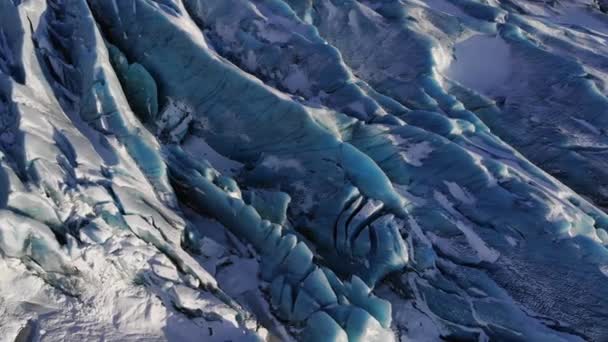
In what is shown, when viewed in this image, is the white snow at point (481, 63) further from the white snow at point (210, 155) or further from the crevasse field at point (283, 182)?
the white snow at point (210, 155)

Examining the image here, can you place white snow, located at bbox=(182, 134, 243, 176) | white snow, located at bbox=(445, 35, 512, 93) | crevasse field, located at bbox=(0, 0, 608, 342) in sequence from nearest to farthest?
crevasse field, located at bbox=(0, 0, 608, 342), white snow, located at bbox=(182, 134, 243, 176), white snow, located at bbox=(445, 35, 512, 93)

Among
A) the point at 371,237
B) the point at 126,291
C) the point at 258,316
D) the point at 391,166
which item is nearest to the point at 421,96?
the point at 391,166

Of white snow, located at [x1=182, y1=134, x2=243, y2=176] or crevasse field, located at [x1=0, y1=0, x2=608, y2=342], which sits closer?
crevasse field, located at [x1=0, y1=0, x2=608, y2=342]

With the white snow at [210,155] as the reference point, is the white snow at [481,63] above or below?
above

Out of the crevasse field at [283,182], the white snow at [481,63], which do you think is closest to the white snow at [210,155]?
the crevasse field at [283,182]

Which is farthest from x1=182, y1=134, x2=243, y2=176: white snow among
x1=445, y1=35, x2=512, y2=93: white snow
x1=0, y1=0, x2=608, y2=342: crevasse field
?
x1=445, y1=35, x2=512, y2=93: white snow

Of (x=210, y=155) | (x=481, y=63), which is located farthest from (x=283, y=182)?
(x=481, y=63)

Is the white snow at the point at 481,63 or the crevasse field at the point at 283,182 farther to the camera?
the white snow at the point at 481,63

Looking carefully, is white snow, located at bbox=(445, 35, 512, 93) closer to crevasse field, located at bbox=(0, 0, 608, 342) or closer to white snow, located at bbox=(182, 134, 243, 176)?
crevasse field, located at bbox=(0, 0, 608, 342)
